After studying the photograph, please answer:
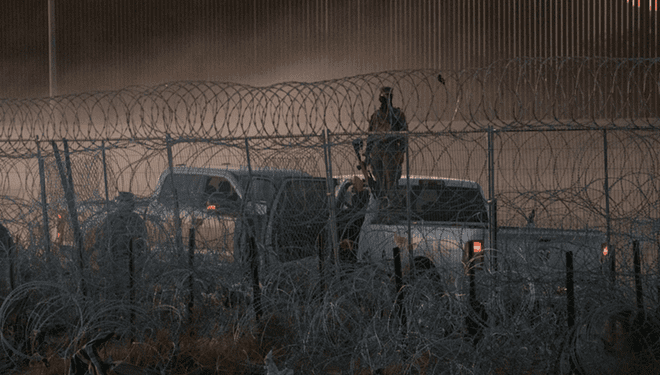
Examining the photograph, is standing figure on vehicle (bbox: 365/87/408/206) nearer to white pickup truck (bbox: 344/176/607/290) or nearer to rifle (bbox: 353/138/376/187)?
rifle (bbox: 353/138/376/187)

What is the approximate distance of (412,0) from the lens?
1261 cm

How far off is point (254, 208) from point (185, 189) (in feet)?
5.20

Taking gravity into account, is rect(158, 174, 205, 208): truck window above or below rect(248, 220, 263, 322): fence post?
above

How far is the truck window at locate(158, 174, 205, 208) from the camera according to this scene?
292 inches

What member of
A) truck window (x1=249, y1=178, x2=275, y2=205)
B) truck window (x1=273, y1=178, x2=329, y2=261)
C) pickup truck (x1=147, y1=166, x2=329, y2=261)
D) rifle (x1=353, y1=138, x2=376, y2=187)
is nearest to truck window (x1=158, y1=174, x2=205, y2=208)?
pickup truck (x1=147, y1=166, x2=329, y2=261)

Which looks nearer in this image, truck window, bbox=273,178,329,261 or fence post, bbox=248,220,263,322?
fence post, bbox=248,220,263,322

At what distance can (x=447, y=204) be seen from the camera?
6875 millimetres

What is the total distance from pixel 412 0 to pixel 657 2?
4274 millimetres

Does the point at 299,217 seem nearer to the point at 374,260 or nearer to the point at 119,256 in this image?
the point at 374,260

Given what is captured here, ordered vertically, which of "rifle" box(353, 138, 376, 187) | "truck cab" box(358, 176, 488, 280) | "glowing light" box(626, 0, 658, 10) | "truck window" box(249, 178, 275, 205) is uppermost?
"glowing light" box(626, 0, 658, 10)

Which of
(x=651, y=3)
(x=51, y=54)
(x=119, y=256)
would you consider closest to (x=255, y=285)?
(x=119, y=256)

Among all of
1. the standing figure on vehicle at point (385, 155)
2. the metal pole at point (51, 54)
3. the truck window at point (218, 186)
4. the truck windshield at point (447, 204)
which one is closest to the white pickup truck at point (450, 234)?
the truck windshield at point (447, 204)

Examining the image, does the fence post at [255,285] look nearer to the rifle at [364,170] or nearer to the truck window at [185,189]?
the truck window at [185,189]

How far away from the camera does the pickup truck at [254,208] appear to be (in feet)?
22.6
